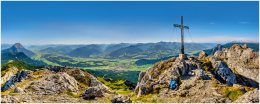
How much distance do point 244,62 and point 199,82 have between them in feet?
171

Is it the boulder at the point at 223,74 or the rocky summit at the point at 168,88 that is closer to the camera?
the rocky summit at the point at 168,88

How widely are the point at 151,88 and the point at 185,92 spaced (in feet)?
38.1

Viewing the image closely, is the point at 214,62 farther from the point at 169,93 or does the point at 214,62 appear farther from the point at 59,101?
the point at 59,101

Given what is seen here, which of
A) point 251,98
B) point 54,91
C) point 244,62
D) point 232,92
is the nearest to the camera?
point 251,98

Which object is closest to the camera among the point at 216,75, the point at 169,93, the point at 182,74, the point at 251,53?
the point at 169,93

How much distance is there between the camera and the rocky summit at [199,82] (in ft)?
293

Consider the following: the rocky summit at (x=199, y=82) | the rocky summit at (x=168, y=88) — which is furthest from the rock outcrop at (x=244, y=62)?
the rocky summit at (x=168, y=88)

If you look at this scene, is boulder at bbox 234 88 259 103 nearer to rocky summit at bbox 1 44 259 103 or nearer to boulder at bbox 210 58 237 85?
rocky summit at bbox 1 44 259 103

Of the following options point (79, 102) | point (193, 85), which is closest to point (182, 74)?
point (193, 85)

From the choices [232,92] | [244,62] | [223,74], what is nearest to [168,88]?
[232,92]

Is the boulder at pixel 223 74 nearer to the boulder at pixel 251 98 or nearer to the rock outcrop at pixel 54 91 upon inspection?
the rock outcrop at pixel 54 91

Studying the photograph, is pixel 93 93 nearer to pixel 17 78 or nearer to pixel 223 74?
pixel 223 74

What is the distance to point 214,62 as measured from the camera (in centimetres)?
12462

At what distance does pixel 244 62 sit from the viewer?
147 meters
